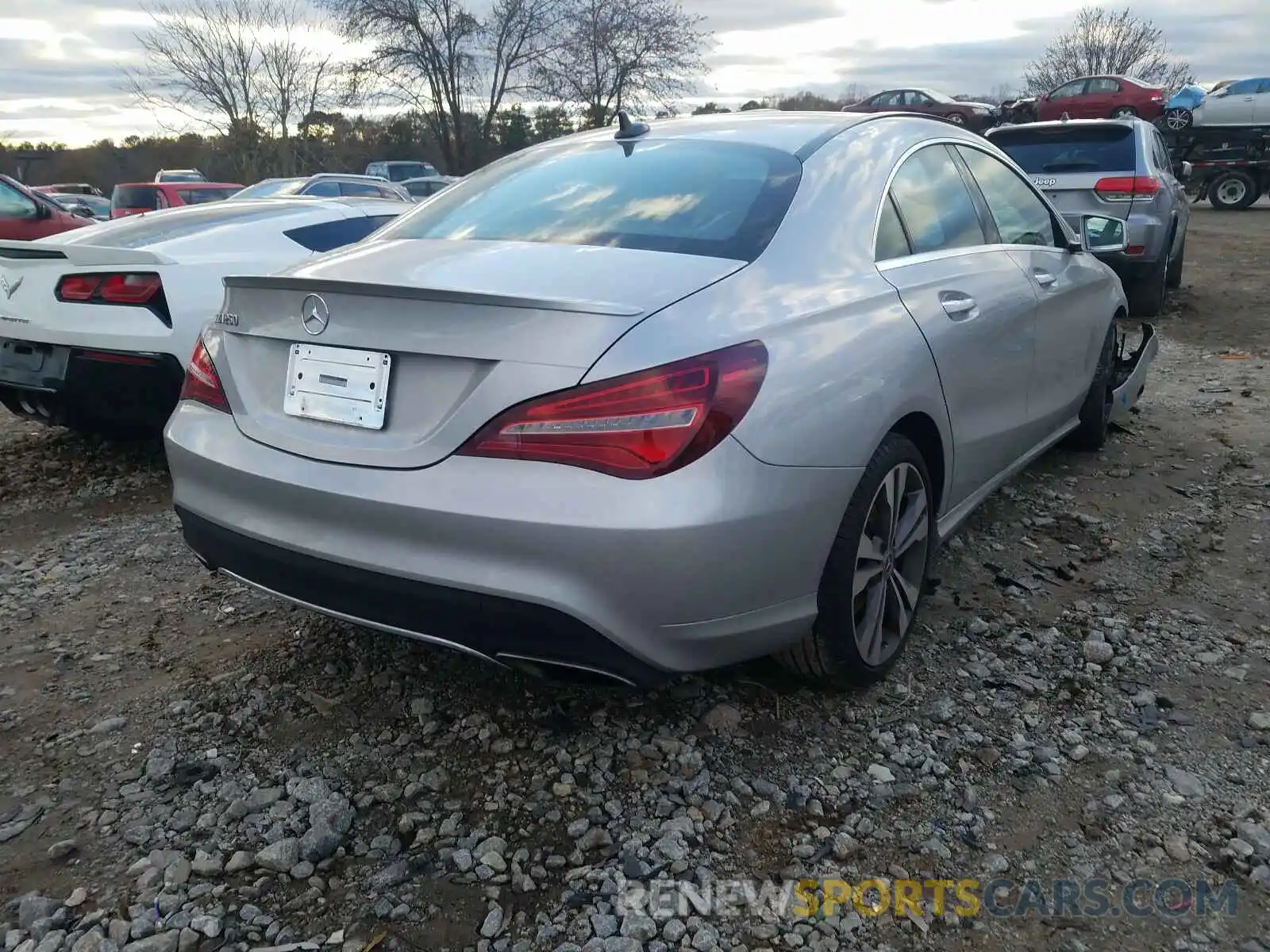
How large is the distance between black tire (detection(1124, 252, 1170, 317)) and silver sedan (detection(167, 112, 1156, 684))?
6.41 meters

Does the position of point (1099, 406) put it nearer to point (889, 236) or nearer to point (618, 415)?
point (889, 236)

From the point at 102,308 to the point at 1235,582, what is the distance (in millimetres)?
4492

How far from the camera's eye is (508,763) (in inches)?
96.0

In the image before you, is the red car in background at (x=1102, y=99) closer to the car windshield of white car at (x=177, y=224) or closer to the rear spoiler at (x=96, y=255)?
the car windshield of white car at (x=177, y=224)

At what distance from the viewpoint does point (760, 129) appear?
3016 mm

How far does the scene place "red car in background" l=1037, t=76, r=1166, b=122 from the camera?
23875 mm

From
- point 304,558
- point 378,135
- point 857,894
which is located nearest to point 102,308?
point 304,558

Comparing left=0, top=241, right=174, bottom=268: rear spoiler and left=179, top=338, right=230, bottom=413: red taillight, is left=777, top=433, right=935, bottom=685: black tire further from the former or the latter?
left=0, top=241, right=174, bottom=268: rear spoiler

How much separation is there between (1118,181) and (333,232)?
6.40 metres

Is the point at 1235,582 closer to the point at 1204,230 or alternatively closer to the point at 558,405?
the point at 558,405

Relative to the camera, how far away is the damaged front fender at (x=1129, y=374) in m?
4.91

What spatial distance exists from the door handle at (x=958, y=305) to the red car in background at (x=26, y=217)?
9278mm

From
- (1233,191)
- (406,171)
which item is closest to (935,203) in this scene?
(1233,191)

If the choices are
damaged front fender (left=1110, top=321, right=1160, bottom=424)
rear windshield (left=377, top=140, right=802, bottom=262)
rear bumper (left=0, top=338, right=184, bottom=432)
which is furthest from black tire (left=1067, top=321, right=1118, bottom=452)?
rear bumper (left=0, top=338, right=184, bottom=432)
